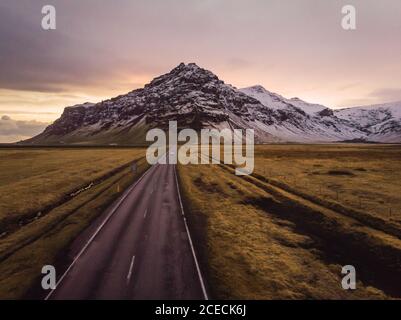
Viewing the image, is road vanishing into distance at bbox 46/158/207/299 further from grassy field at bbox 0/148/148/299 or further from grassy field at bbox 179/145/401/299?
grassy field at bbox 0/148/148/299

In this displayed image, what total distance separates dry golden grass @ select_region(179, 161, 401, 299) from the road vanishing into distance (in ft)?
5.03

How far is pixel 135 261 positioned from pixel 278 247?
37.5ft

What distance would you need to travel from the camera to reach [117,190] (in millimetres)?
47656

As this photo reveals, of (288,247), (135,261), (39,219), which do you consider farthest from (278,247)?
(39,219)

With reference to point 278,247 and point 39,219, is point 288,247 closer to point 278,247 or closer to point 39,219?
point 278,247

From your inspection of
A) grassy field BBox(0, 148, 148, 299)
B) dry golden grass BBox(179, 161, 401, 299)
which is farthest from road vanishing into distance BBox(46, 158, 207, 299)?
grassy field BBox(0, 148, 148, 299)

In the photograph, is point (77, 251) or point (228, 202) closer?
point (77, 251)

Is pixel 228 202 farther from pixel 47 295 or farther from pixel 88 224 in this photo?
pixel 47 295

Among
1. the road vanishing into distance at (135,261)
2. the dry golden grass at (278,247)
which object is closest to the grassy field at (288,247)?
the dry golden grass at (278,247)

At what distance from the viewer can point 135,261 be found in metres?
21.7

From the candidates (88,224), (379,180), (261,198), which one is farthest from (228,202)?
(379,180)

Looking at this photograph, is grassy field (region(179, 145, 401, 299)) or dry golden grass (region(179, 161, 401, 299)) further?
grassy field (region(179, 145, 401, 299))

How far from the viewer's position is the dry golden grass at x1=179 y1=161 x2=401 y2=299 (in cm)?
1880
